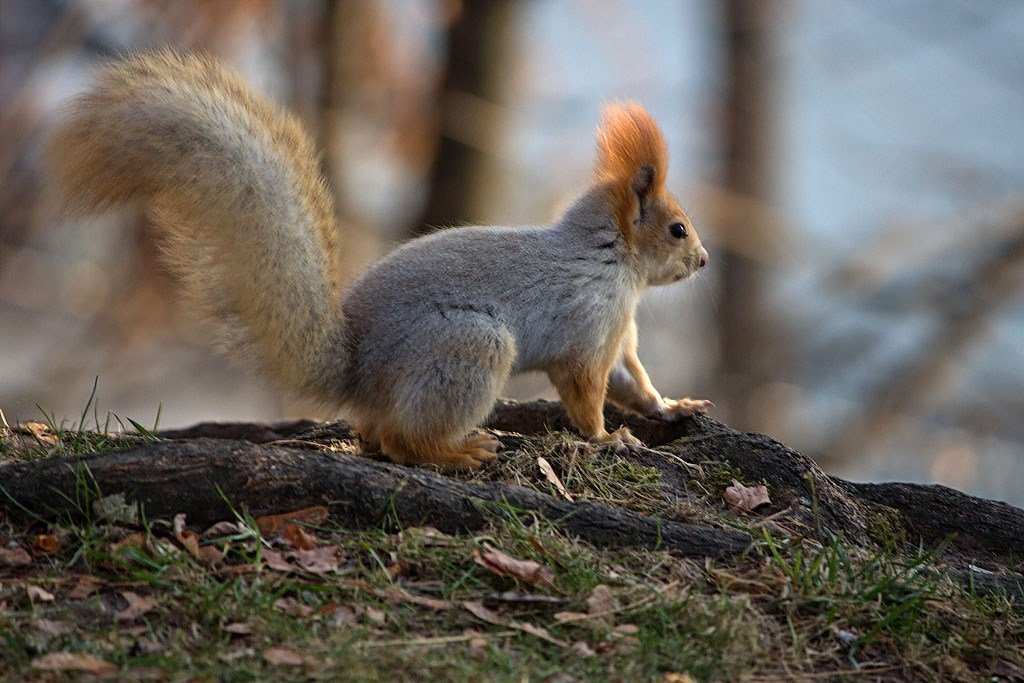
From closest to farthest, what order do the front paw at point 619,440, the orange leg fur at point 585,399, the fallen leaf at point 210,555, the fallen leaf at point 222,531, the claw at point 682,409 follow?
the fallen leaf at point 210,555, the fallen leaf at point 222,531, the front paw at point 619,440, the orange leg fur at point 585,399, the claw at point 682,409

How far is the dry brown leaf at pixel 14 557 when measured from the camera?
262 centimetres

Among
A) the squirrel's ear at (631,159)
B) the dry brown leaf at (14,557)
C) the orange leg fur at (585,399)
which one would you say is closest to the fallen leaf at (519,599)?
the dry brown leaf at (14,557)

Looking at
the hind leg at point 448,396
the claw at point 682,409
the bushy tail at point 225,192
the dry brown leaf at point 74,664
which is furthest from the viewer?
the claw at point 682,409

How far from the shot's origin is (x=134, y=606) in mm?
2453

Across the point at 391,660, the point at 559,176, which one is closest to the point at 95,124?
the point at 391,660

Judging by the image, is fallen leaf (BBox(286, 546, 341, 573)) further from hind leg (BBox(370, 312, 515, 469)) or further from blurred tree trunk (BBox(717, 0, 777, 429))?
blurred tree trunk (BBox(717, 0, 777, 429))

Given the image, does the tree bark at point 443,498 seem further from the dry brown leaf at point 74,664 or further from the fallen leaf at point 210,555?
the dry brown leaf at point 74,664

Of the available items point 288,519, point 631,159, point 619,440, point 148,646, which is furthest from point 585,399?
point 148,646

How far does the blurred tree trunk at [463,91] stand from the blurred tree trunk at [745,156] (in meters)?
2.58

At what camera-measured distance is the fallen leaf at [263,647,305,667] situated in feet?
7.42

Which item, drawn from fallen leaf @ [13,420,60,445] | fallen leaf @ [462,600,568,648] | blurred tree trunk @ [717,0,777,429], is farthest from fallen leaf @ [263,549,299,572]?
blurred tree trunk @ [717,0,777,429]

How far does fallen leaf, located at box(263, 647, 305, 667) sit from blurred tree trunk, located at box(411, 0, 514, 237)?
20.5ft

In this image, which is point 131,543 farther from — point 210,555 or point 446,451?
point 446,451

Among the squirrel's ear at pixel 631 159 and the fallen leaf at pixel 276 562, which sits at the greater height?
the squirrel's ear at pixel 631 159
